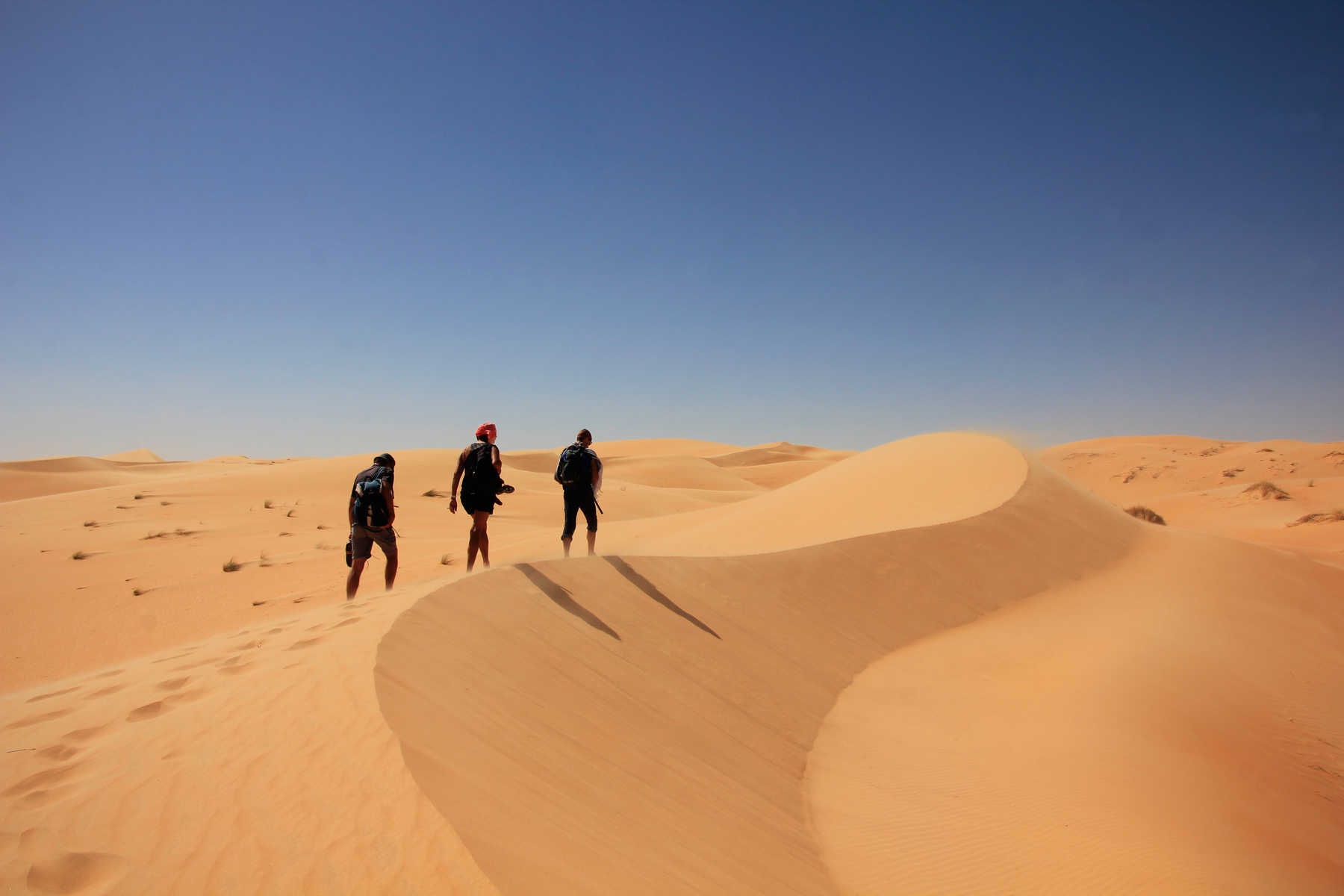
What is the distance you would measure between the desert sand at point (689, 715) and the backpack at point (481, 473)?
1.46 metres

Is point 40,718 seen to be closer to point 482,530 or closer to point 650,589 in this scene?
point 482,530

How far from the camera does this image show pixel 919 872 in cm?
408

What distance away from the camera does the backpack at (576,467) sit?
7.27 m

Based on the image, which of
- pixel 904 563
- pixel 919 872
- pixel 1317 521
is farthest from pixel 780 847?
pixel 1317 521

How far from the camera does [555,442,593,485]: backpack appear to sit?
23.9 feet

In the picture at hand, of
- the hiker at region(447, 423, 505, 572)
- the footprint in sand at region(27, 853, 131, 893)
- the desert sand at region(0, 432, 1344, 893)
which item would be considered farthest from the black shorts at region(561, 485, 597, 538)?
the footprint in sand at region(27, 853, 131, 893)

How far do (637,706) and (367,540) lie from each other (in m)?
4.28

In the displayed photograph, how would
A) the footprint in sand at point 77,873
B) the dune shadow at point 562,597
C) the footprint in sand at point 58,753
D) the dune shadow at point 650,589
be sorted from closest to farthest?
the footprint in sand at point 77,873, the footprint in sand at point 58,753, the dune shadow at point 562,597, the dune shadow at point 650,589

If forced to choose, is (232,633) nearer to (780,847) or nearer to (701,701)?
(701,701)

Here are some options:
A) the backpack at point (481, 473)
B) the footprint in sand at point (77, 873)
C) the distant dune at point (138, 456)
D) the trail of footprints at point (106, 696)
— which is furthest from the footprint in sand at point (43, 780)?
the distant dune at point (138, 456)

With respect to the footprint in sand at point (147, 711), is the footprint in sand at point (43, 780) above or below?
below

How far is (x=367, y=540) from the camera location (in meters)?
7.38

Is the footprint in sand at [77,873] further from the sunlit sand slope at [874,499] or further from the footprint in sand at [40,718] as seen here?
the sunlit sand slope at [874,499]

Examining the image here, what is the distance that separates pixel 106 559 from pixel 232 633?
850cm
